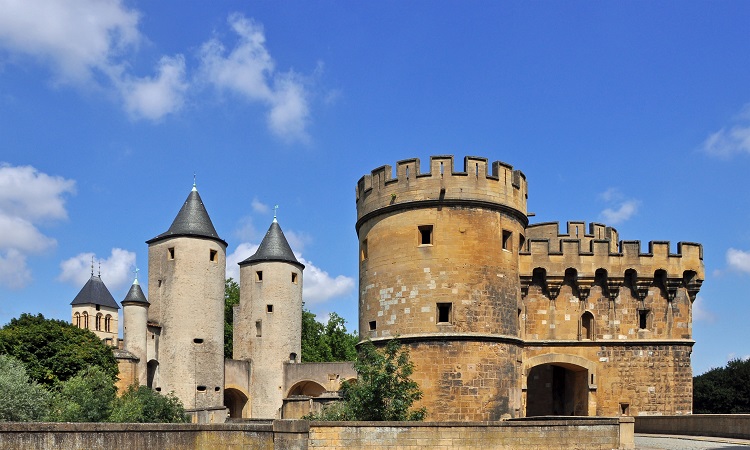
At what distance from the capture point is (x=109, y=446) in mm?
14625

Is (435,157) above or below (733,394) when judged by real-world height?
above

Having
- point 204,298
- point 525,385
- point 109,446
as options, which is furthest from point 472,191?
point 204,298

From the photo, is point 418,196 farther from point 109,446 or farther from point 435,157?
point 109,446

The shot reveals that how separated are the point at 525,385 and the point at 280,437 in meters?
10.2

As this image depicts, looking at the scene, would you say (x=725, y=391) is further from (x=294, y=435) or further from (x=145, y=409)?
(x=294, y=435)

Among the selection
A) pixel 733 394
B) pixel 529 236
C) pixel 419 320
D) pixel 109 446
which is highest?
pixel 529 236

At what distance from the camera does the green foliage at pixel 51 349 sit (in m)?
31.9

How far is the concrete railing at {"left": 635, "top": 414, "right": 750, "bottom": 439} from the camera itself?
1956 cm

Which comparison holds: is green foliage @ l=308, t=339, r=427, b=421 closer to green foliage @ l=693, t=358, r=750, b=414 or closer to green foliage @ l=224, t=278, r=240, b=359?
green foliage @ l=693, t=358, r=750, b=414

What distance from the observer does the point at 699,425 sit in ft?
69.5

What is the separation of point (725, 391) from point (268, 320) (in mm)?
23390

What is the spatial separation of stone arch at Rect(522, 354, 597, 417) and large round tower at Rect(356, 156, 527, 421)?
1574mm

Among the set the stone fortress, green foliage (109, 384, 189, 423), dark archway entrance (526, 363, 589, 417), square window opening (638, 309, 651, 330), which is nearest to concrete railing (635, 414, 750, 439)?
the stone fortress

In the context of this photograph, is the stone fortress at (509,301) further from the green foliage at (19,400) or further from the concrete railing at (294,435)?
the green foliage at (19,400)
